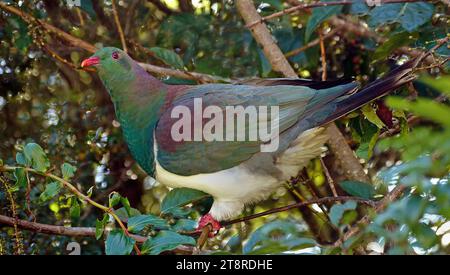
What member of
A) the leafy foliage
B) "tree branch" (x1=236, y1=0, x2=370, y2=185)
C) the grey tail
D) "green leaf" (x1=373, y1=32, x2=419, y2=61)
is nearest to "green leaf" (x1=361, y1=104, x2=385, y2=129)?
the grey tail

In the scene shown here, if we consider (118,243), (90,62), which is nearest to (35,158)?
(118,243)

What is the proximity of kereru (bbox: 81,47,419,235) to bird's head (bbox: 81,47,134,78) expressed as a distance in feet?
0.12

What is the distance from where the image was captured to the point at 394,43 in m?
2.58

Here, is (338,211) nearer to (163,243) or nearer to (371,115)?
(163,243)

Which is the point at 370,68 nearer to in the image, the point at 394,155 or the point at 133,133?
the point at 394,155

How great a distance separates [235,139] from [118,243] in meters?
0.62

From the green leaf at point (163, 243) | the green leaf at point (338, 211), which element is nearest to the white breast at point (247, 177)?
the green leaf at point (163, 243)

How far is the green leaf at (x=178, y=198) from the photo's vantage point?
2.06m

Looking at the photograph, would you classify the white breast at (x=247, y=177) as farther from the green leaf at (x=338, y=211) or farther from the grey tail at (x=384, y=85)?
the green leaf at (x=338, y=211)

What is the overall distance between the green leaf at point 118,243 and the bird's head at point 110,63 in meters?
0.78

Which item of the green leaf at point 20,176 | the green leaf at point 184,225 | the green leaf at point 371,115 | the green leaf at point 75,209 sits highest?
the green leaf at point 20,176

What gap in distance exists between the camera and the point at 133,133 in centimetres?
234

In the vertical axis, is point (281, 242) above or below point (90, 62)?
below

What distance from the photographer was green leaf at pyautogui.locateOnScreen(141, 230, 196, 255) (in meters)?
1.69
